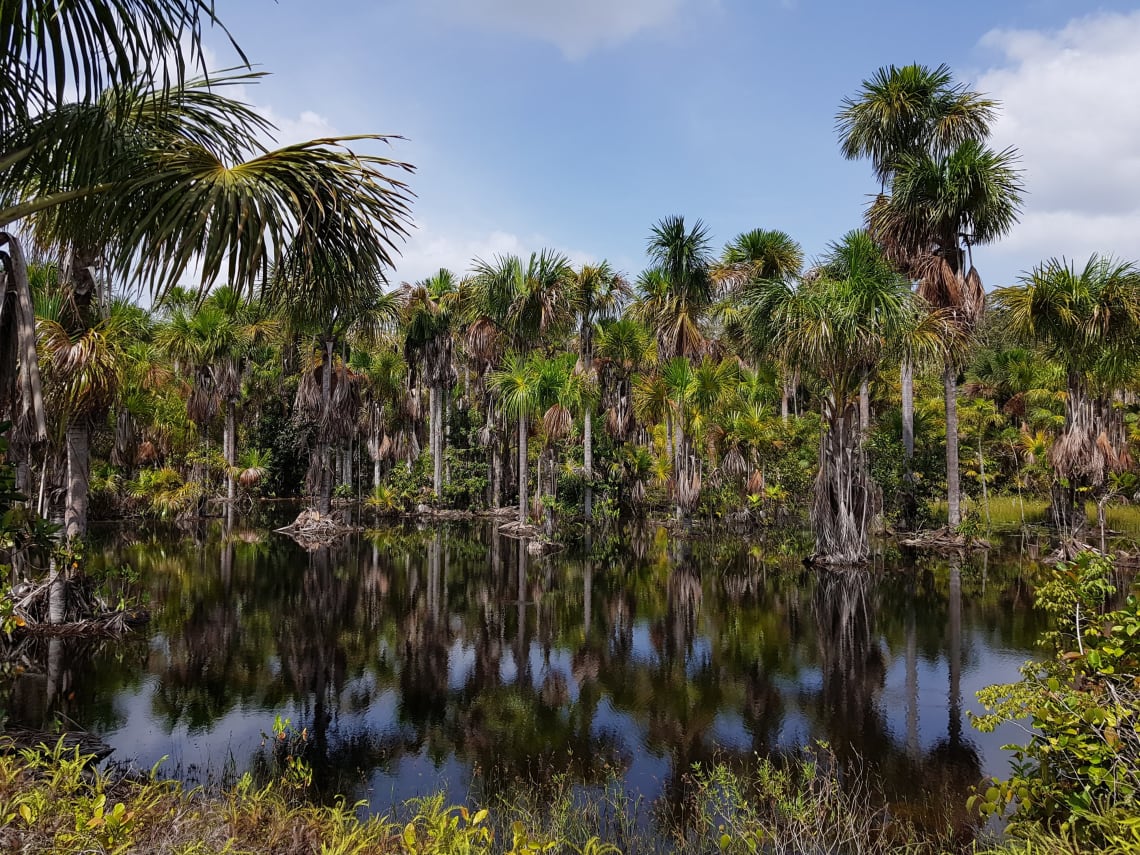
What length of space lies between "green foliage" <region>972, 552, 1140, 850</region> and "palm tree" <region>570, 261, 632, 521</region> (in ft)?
75.0

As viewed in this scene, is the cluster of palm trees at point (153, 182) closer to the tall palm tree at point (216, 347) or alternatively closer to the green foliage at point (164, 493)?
the tall palm tree at point (216, 347)

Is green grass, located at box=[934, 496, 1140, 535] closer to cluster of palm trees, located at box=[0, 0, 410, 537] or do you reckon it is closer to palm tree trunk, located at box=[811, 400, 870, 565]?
palm tree trunk, located at box=[811, 400, 870, 565]

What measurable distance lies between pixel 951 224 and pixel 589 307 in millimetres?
13519

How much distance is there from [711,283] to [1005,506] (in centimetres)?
1677

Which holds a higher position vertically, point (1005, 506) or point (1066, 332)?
point (1066, 332)

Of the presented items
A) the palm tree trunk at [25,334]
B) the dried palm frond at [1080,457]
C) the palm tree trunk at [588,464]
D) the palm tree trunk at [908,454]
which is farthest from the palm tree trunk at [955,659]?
the palm tree trunk at [588,464]

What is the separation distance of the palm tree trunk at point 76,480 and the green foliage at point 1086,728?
38.7 feet

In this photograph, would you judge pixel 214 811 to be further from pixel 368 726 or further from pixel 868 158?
pixel 868 158

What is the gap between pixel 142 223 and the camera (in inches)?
156

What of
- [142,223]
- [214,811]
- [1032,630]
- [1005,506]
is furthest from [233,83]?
[1005,506]

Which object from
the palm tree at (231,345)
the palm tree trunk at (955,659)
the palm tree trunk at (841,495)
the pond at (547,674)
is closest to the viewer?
the pond at (547,674)

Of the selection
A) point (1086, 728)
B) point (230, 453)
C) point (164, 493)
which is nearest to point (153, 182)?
point (1086, 728)

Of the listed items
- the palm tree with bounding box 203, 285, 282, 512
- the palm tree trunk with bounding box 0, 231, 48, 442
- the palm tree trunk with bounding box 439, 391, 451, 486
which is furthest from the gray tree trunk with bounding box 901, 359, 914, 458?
the palm tree with bounding box 203, 285, 282, 512

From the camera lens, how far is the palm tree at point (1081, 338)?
54.8 ft
